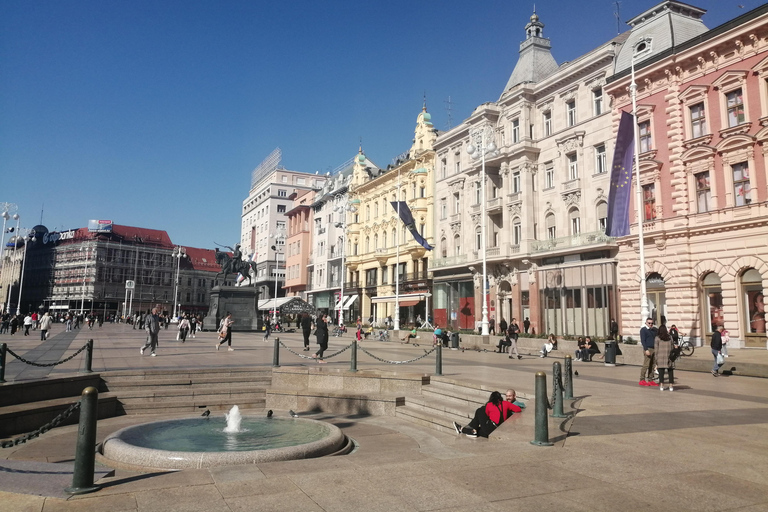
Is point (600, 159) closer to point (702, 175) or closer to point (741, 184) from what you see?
point (702, 175)

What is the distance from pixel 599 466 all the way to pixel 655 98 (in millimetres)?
28963

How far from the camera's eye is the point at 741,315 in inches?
961

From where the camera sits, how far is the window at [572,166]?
35.4m

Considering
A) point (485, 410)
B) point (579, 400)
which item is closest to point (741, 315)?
point (579, 400)

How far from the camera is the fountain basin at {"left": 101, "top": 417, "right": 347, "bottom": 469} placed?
692cm

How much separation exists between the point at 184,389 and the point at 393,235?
4454 centimetres

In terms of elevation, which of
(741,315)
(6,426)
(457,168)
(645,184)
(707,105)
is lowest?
(6,426)

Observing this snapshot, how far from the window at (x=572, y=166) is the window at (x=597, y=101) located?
3183 mm

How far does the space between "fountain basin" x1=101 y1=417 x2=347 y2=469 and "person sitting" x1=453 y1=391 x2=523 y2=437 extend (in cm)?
219

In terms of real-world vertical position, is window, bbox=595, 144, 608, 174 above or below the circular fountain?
above

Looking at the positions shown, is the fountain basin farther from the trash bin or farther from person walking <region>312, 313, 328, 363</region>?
the trash bin

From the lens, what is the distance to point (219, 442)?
8320 mm

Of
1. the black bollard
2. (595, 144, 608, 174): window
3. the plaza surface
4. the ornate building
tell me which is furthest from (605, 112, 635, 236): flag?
the plaza surface

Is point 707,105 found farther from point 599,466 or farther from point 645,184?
point 599,466
